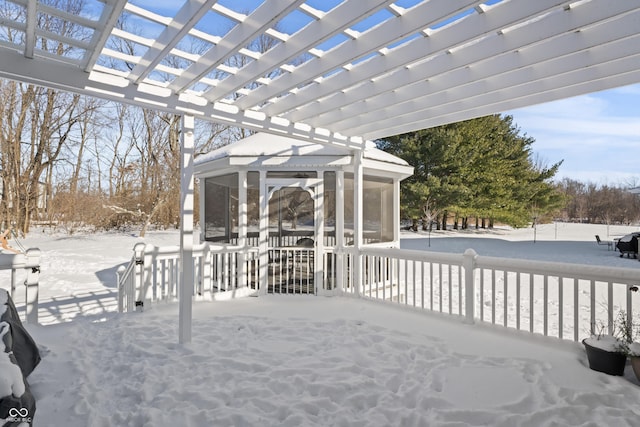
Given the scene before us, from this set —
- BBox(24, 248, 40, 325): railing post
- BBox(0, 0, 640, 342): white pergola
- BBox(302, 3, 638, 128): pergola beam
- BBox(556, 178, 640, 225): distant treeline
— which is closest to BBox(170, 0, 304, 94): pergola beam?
BBox(0, 0, 640, 342): white pergola

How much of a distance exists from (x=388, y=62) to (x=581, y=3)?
4.42 ft

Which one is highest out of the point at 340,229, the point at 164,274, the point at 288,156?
the point at 288,156

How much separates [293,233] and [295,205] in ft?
1.67

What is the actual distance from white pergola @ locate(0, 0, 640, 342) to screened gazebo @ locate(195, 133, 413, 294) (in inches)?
55.0

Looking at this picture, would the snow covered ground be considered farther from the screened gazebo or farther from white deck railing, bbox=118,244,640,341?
the screened gazebo

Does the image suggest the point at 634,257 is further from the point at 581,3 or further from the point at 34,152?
the point at 34,152

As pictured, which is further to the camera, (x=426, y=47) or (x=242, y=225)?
(x=242, y=225)

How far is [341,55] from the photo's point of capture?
296 cm

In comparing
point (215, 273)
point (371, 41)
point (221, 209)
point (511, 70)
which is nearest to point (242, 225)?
point (221, 209)

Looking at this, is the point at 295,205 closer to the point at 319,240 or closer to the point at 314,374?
the point at 319,240

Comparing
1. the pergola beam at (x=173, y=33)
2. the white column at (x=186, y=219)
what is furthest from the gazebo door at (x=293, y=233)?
the pergola beam at (x=173, y=33)

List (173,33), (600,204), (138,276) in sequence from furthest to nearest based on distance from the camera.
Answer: (600,204) → (138,276) → (173,33)

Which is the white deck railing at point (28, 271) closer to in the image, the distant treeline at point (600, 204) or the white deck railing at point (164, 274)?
the white deck railing at point (164, 274)

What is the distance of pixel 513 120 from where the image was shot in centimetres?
2184
